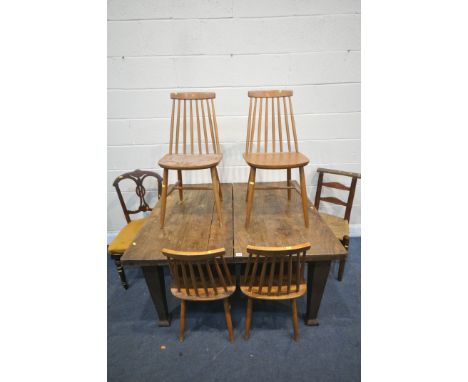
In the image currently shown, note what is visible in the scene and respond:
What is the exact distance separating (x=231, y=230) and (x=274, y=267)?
1.51 ft

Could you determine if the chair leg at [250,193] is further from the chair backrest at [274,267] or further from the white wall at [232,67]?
the white wall at [232,67]

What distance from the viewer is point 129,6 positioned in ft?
7.15

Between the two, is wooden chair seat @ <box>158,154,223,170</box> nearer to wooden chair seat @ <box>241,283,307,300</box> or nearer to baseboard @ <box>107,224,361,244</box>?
wooden chair seat @ <box>241,283,307,300</box>

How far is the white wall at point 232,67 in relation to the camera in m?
2.21

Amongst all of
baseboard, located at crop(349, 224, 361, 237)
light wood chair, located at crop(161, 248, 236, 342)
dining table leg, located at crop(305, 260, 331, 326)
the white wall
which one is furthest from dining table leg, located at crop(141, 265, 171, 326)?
baseboard, located at crop(349, 224, 361, 237)

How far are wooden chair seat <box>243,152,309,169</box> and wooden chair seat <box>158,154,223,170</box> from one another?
0.74ft

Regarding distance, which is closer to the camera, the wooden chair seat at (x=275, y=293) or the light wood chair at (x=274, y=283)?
the light wood chair at (x=274, y=283)

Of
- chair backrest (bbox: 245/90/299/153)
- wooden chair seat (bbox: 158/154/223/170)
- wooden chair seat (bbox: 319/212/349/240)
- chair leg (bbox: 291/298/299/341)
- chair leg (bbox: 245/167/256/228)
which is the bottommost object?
chair leg (bbox: 291/298/299/341)

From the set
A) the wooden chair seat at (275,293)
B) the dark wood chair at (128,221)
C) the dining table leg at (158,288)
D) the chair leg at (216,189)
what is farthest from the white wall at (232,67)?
the wooden chair seat at (275,293)

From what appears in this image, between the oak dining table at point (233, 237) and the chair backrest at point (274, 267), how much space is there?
0.10 metres

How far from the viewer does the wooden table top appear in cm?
157

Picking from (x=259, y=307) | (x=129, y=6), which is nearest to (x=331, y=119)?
(x=259, y=307)

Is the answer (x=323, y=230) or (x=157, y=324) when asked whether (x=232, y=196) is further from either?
(x=157, y=324)

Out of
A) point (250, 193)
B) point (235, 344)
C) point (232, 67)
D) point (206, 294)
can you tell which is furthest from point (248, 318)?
point (232, 67)
